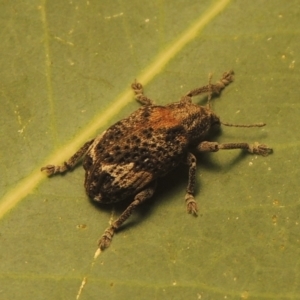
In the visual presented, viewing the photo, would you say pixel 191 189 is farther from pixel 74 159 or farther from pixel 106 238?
pixel 74 159

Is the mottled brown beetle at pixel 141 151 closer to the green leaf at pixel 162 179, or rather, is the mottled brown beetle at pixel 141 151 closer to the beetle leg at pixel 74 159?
the beetle leg at pixel 74 159

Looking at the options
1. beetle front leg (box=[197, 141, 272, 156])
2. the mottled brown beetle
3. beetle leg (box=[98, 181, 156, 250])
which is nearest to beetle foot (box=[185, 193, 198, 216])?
the mottled brown beetle

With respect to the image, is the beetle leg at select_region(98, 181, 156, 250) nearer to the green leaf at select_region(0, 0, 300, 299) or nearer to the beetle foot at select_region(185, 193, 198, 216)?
the green leaf at select_region(0, 0, 300, 299)

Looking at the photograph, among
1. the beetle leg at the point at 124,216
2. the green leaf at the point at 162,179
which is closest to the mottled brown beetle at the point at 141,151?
the beetle leg at the point at 124,216

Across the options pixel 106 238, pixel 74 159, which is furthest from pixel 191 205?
pixel 74 159

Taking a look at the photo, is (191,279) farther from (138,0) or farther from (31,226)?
(138,0)
